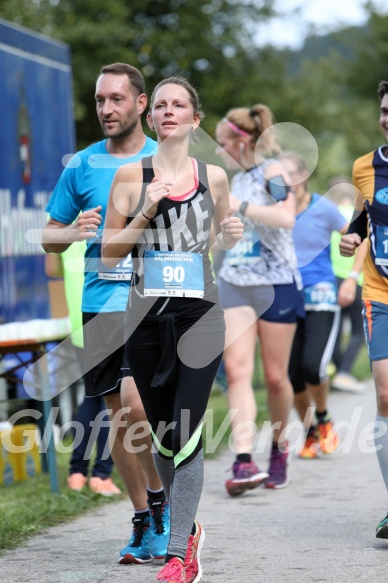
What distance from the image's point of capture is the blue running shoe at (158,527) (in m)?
5.20

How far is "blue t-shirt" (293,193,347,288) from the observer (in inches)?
351

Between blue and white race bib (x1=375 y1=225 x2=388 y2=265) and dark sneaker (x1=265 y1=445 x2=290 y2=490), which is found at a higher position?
blue and white race bib (x1=375 y1=225 x2=388 y2=265)

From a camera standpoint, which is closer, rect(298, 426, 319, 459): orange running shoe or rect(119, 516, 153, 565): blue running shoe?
rect(119, 516, 153, 565): blue running shoe

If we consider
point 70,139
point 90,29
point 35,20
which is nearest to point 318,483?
point 70,139

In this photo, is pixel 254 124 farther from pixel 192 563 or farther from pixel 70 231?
pixel 192 563

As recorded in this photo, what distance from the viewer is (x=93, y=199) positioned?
5535mm

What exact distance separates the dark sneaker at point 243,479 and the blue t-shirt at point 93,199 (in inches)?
78.6

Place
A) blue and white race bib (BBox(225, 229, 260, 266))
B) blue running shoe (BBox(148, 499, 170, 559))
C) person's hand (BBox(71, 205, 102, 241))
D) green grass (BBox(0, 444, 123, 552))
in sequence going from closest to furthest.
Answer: person's hand (BBox(71, 205, 102, 241)) < blue running shoe (BBox(148, 499, 170, 559)) < green grass (BBox(0, 444, 123, 552)) < blue and white race bib (BBox(225, 229, 260, 266))

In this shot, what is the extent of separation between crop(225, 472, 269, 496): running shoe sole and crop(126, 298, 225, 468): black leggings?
235 centimetres

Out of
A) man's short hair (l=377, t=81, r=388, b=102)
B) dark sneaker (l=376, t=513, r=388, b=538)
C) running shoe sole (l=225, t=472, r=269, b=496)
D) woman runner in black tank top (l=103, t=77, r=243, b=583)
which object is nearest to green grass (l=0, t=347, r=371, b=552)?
running shoe sole (l=225, t=472, r=269, b=496)

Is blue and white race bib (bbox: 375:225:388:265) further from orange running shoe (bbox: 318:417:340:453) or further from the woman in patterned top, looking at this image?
orange running shoe (bbox: 318:417:340:453)

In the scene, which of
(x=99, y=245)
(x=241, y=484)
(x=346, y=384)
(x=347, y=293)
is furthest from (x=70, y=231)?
(x=346, y=384)

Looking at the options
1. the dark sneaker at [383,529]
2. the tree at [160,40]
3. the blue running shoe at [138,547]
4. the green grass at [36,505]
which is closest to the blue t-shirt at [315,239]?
the green grass at [36,505]

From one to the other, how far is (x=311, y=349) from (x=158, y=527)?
3547mm
